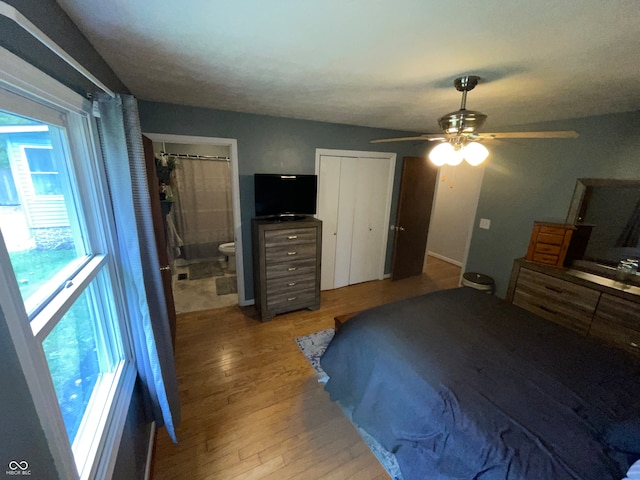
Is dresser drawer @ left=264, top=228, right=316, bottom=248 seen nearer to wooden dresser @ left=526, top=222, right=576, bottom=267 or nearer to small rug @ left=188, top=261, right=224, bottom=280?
small rug @ left=188, top=261, right=224, bottom=280

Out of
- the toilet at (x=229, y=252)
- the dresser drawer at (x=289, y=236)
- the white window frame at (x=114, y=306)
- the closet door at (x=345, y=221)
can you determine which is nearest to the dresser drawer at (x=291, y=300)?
the dresser drawer at (x=289, y=236)

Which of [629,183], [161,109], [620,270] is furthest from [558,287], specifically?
[161,109]

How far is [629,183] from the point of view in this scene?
7.01ft

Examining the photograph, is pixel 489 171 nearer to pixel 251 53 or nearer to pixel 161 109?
pixel 251 53

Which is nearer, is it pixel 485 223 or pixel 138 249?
pixel 138 249

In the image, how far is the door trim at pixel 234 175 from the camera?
2423 millimetres

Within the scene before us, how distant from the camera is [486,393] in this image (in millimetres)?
1243

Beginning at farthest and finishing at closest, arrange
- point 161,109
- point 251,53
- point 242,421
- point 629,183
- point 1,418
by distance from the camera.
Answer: point 161,109
point 629,183
point 242,421
point 251,53
point 1,418

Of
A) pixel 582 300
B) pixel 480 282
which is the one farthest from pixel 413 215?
pixel 582 300

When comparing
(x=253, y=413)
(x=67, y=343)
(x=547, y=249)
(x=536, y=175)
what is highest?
(x=536, y=175)

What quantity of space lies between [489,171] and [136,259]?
145 inches

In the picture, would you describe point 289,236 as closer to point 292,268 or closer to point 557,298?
point 292,268

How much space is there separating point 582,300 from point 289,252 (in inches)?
106

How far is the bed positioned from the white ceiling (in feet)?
5.15
